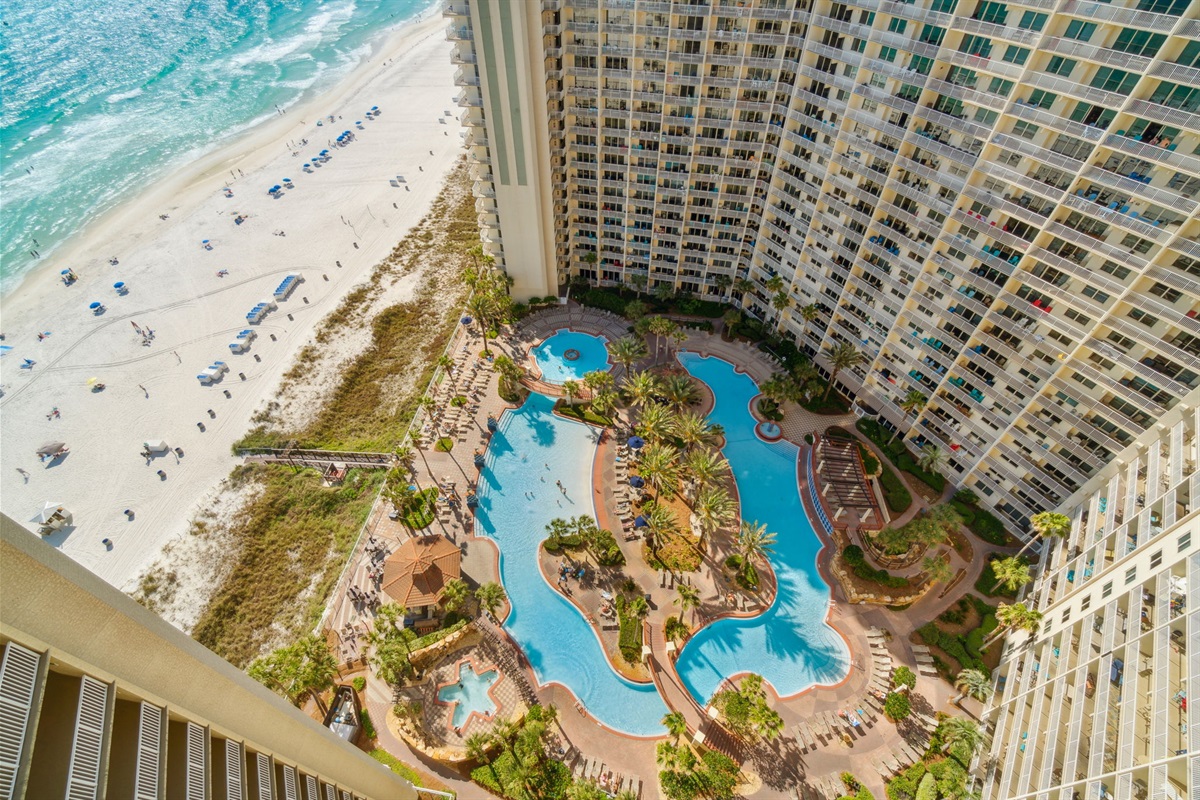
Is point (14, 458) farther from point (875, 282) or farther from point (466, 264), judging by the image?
point (875, 282)

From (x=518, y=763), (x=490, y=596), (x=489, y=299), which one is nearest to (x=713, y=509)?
(x=490, y=596)

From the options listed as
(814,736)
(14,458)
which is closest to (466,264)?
(14,458)

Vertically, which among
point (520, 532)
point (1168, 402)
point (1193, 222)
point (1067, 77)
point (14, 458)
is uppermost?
point (1067, 77)

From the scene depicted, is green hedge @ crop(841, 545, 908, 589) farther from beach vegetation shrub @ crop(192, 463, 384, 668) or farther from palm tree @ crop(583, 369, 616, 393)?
beach vegetation shrub @ crop(192, 463, 384, 668)

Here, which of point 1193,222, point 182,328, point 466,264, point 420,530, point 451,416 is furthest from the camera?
point 466,264

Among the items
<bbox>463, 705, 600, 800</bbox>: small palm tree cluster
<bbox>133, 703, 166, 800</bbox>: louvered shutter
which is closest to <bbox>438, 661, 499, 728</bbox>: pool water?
<bbox>463, 705, 600, 800</bbox>: small palm tree cluster
